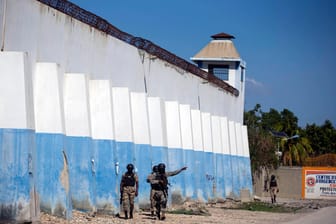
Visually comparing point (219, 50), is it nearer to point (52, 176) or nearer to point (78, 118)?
point (78, 118)

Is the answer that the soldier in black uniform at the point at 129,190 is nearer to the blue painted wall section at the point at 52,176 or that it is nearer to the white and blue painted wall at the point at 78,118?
the white and blue painted wall at the point at 78,118

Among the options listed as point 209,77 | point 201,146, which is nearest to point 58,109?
point 201,146

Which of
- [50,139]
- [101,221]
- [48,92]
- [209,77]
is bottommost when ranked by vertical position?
[101,221]

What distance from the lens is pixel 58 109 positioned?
20766 mm

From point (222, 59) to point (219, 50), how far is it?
1044 millimetres

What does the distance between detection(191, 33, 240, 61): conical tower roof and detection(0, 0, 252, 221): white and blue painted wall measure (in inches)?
530

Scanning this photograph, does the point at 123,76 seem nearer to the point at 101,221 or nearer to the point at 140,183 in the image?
the point at 140,183

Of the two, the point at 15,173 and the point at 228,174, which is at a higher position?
the point at 15,173

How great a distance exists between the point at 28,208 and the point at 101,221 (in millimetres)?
4282

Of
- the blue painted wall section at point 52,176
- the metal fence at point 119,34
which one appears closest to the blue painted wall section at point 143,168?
the metal fence at point 119,34

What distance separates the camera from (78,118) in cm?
2288

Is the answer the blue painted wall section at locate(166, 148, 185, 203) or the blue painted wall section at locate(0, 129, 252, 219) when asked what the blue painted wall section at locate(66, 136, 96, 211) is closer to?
the blue painted wall section at locate(0, 129, 252, 219)

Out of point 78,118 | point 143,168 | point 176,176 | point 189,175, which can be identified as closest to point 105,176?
point 78,118

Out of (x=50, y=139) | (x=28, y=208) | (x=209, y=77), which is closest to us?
(x=28, y=208)
